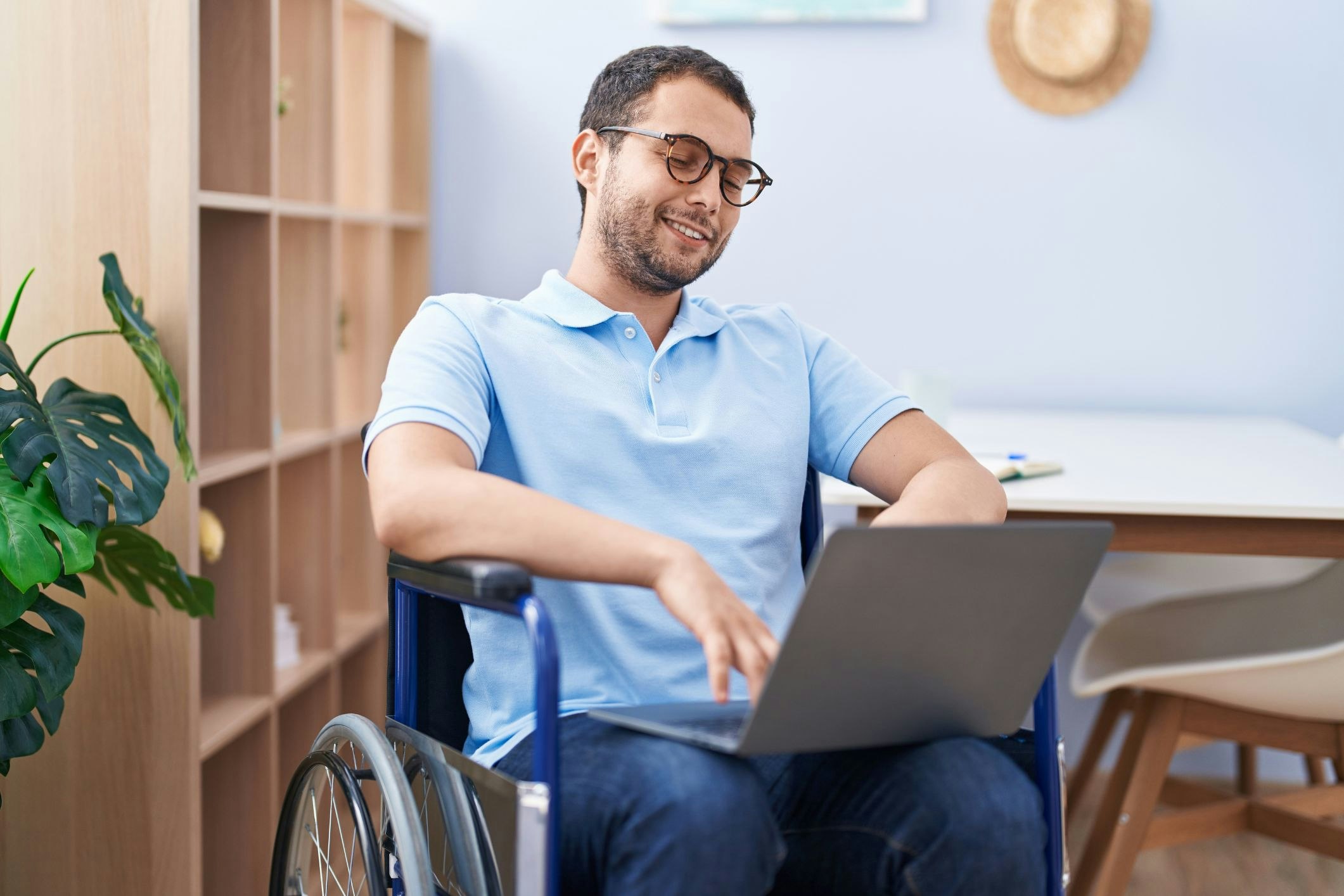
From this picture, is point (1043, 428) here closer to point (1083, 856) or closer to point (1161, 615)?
point (1161, 615)

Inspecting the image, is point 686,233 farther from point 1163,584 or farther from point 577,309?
point 1163,584

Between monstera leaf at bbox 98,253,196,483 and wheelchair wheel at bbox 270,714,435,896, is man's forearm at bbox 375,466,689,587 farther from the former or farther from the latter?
monstera leaf at bbox 98,253,196,483

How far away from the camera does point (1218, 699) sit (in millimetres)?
1849

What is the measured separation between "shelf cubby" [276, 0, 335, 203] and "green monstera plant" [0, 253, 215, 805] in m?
0.74

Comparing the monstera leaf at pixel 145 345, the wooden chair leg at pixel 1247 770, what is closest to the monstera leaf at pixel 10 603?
the monstera leaf at pixel 145 345

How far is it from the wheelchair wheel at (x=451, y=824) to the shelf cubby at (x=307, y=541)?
3.64 feet

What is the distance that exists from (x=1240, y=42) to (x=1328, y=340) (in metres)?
0.65

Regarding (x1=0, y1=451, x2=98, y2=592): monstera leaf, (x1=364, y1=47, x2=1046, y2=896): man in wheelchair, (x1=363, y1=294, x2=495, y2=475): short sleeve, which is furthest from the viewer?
(x1=0, y1=451, x2=98, y2=592): monstera leaf

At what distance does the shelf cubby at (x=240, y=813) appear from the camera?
2074 mm

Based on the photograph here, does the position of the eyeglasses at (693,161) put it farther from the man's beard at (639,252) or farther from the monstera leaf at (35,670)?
the monstera leaf at (35,670)

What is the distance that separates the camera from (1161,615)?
2170 millimetres

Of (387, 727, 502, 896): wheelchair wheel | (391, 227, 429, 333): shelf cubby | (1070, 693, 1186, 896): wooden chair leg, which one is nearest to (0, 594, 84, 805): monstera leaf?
(387, 727, 502, 896): wheelchair wheel

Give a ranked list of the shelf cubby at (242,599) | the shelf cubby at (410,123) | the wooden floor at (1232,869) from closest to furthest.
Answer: the shelf cubby at (242,599) → the wooden floor at (1232,869) → the shelf cubby at (410,123)

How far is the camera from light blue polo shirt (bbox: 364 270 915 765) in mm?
1226
